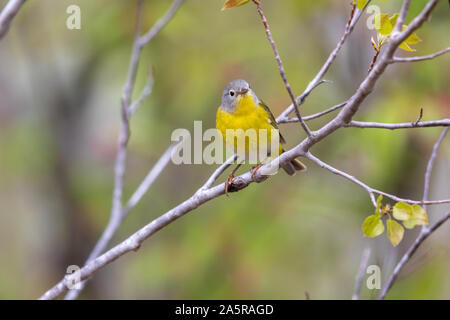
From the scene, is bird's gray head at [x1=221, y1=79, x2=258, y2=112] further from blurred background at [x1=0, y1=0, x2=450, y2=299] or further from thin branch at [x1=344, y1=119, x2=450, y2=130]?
thin branch at [x1=344, y1=119, x2=450, y2=130]

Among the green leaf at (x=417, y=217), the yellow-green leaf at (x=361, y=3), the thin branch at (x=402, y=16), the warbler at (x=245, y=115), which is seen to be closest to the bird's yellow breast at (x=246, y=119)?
the warbler at (x=245, y=115)

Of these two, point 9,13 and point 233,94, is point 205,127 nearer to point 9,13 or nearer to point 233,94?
point 233,94

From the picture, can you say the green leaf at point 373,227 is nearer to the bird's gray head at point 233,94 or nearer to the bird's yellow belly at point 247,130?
the bird's yellow belly at point 247,130

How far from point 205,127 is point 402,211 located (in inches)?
154

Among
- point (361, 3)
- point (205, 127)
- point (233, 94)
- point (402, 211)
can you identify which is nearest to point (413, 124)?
point (402, 211)

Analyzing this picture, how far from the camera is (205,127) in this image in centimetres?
572

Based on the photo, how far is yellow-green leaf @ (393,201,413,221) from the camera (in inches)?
76.2

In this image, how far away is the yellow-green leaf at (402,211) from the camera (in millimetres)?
1937

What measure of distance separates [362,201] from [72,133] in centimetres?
356

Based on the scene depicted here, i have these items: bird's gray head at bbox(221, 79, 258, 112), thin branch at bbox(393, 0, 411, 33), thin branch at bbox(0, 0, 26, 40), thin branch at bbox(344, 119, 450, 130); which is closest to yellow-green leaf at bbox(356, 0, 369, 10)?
thin branch at bbox(393, 0, 411, 33)

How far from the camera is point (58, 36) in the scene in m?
6.13

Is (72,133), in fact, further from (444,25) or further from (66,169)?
(444,25)

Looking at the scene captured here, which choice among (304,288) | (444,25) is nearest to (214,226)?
(304,288)

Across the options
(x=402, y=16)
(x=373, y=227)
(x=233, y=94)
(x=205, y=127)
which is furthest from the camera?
(x=205, y=127)
